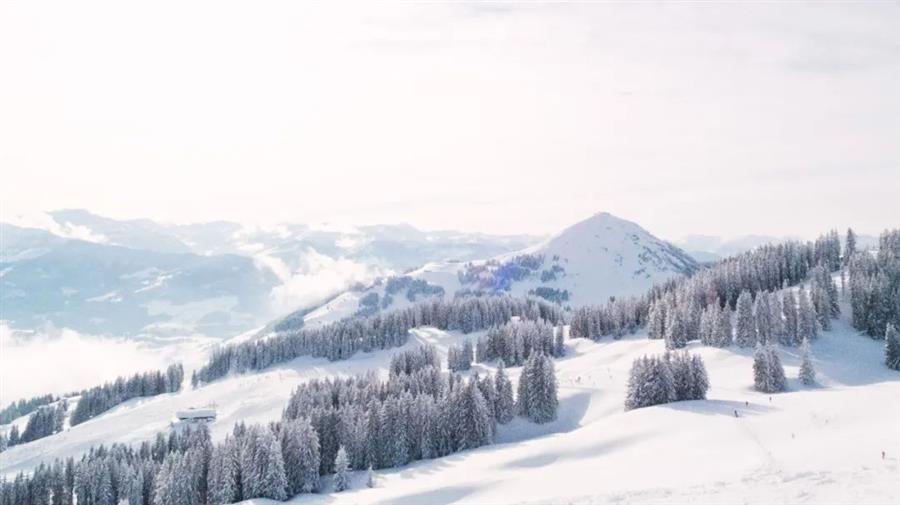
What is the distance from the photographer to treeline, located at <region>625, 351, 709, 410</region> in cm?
10156

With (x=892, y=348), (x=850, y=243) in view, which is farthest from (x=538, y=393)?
(x=850, y=243)

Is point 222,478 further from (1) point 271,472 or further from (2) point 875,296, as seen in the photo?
(2) point 875,296

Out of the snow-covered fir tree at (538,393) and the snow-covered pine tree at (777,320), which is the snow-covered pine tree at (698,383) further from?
the snow-covered pine tree at (777,320)

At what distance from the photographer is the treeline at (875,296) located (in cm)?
13425

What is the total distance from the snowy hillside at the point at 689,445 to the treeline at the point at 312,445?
3.99 metres

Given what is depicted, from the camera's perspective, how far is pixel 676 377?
339 ft

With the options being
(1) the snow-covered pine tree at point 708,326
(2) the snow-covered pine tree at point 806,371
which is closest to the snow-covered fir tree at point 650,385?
(2) the snow-covered pine tree at point 806,371

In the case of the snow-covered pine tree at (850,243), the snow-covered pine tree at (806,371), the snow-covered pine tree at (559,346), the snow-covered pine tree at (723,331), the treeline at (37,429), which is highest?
the snow-covered pine tree at (850,243)

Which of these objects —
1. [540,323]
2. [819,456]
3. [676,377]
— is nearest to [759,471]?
[819,456]

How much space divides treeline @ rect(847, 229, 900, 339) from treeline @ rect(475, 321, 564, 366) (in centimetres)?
6704

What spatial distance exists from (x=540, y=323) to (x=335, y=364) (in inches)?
2528

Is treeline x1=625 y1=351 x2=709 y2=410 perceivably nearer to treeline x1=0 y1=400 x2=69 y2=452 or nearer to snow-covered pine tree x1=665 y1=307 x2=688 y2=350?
snow-covered pine tree x1=665 y1=307 x2=688 y2=350

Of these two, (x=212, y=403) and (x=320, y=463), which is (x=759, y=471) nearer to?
(x=320, y=463)

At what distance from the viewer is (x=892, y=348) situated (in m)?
122
